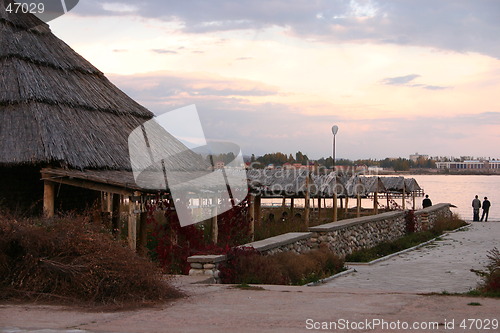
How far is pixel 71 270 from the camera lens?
9.19 metres

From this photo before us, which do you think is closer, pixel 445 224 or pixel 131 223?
pixel 131 223

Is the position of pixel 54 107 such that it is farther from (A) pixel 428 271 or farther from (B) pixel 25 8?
(A) pixel 428 271

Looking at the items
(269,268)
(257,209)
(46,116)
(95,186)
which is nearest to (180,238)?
(95,186)

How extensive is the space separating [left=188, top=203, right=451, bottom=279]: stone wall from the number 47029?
9738mm

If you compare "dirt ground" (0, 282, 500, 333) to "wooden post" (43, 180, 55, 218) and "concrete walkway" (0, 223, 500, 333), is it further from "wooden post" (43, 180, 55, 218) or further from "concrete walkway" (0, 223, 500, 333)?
"wooden post" (43, 180, 55, 218)

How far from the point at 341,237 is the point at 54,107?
1016 cm

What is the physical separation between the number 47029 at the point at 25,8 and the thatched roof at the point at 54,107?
202 millimetres

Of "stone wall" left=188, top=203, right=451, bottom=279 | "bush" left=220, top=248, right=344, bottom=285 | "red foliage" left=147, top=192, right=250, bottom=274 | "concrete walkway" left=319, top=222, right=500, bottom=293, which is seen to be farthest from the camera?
"concrete walkway" left=319, top=222, right=500, bottom=293

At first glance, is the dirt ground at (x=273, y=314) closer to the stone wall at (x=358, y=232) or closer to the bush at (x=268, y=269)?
the bush at (x=268, y=269)

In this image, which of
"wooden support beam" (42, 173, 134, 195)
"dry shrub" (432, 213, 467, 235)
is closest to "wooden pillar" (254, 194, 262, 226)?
"wooden support beam" (42, 173, 134, 195)

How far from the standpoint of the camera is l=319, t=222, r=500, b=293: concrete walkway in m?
14.6

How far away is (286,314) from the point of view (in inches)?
331

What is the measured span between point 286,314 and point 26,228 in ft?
Result: 13.3

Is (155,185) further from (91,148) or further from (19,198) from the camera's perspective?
(19,198)
